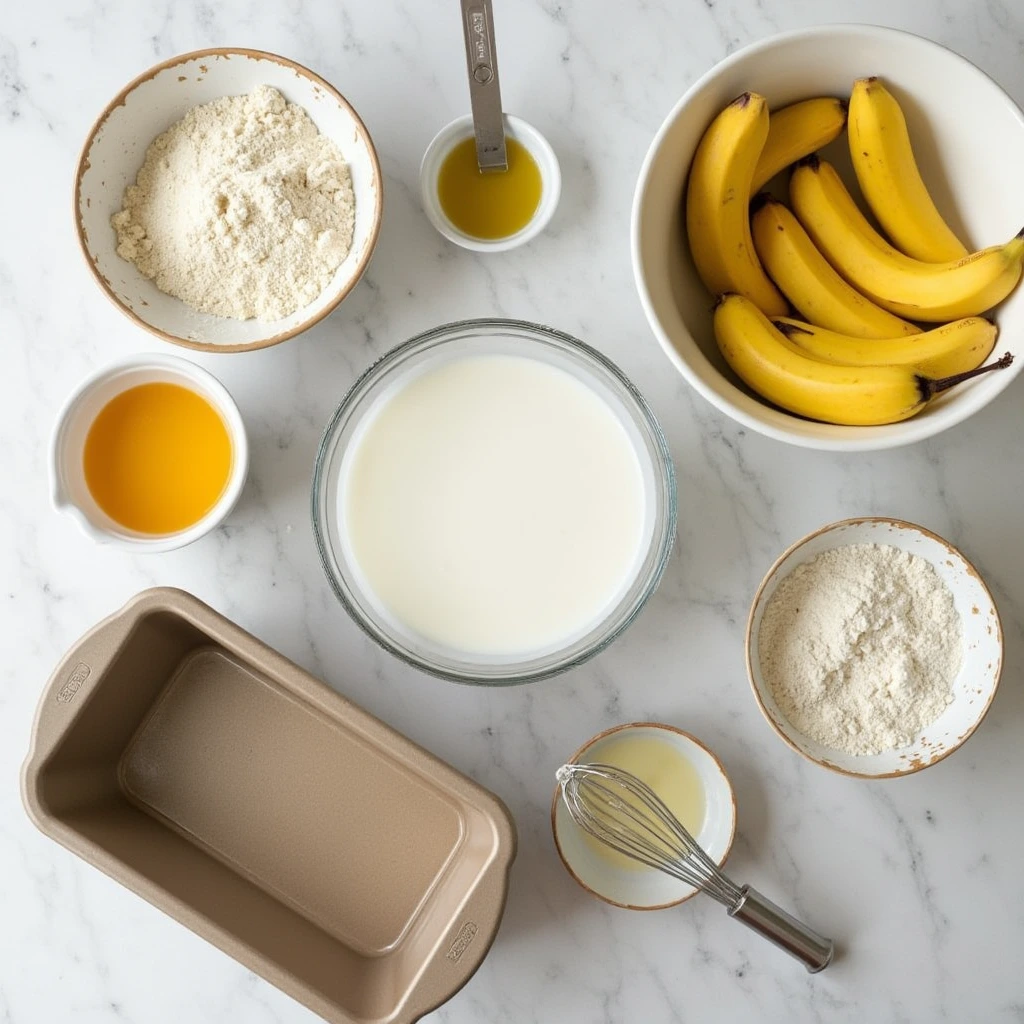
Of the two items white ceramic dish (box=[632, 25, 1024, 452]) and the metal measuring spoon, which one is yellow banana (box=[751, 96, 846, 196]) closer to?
white ceramic dish (box=[632, 25, 1024, 452])

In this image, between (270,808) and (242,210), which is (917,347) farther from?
(270,808)

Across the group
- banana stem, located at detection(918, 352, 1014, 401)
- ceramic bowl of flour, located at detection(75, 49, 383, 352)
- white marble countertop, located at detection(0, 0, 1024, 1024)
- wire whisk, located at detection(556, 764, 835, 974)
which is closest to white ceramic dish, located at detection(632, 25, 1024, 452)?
banana stem, located at detection(918, 352, 1014, 401)

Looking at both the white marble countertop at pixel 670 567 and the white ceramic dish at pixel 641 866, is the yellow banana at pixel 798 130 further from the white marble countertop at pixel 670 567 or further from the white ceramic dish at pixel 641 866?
the white ceramic dish at pixel 641 866

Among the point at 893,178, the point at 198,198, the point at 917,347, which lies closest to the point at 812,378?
the point at 917,347

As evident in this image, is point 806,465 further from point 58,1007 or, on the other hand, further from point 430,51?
point 58,1007

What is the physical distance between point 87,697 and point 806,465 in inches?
29.1

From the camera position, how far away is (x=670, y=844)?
3.12 ft

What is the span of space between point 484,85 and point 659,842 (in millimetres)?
763

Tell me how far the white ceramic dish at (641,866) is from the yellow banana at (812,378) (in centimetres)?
35

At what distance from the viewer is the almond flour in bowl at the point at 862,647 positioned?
3.06ft

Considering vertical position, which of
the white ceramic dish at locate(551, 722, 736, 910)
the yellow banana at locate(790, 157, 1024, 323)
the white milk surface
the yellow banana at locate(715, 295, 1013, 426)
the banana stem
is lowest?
the white ceramic dish at locate(551, 722, 736, 910)

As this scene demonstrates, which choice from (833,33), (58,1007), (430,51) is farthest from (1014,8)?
(58,1007)

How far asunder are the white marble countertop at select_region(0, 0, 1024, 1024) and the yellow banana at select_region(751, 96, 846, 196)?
147 millimetres

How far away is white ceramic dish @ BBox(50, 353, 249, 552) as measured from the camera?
3.07 ft
